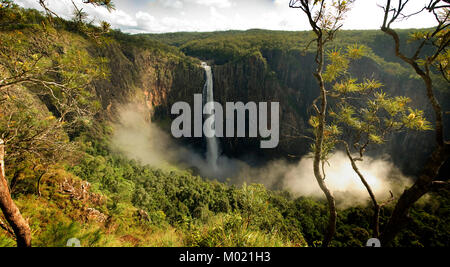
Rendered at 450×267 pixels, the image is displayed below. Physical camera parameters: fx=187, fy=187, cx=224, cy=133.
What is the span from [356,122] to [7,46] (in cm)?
606

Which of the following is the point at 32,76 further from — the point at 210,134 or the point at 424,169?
the point at 210,134

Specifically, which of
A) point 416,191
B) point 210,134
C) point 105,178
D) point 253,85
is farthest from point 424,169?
point 253,85

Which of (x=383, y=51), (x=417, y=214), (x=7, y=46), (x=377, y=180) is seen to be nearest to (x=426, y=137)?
(x=377, y=180)

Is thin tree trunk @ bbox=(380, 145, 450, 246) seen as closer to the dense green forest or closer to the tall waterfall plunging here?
the dense green forest

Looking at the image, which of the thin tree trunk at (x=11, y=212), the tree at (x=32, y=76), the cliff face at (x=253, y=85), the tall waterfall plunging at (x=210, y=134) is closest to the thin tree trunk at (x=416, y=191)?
the tree at (x=32, y=76)

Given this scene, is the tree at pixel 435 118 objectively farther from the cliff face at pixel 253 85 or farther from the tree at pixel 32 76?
the cliff face at pixel 253 85

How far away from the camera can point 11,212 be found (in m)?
2.27

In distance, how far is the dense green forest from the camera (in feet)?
9.59

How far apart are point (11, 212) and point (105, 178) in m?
14.9

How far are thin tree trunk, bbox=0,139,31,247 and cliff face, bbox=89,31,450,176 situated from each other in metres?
27.1

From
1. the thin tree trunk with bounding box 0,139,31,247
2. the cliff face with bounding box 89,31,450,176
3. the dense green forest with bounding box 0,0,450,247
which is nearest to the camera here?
the thin tree trunk with bounding box 0,139,31,247

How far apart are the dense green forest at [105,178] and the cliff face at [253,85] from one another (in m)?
0.38

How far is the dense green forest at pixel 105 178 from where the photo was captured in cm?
292

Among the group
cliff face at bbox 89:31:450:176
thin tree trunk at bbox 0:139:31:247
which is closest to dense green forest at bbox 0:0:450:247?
cliff face at bbox 89:31:450:176
